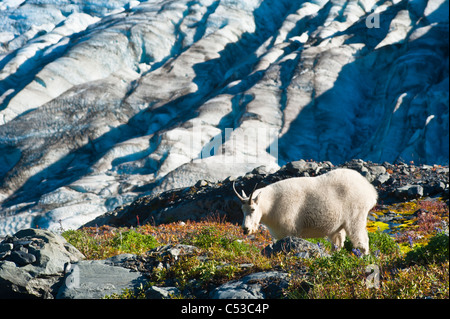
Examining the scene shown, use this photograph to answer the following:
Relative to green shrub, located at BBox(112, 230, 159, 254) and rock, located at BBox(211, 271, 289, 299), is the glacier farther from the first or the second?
rock, located at BBox(211, 271, 289, 299)

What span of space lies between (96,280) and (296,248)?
147 inches

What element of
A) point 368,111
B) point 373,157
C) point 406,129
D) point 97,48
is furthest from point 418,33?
point 97,48

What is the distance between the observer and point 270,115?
164 feet

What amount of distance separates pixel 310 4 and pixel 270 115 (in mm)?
42251

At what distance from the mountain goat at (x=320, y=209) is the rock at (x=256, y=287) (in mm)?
2892

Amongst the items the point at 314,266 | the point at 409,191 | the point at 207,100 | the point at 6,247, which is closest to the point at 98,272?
the point at 6,247

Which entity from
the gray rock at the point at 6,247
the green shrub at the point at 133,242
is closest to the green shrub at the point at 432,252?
the green shrub at the point at 133,242

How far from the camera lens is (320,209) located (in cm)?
953

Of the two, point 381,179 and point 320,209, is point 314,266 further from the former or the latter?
point 381,179

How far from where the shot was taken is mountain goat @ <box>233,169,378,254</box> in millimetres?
9500

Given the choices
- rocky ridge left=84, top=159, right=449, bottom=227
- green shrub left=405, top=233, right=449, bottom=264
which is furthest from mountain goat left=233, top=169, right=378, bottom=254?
rocky ridge left=84, top=159, right=449, bottom=227

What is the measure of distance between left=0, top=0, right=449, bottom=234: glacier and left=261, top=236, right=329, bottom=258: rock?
1125 inches

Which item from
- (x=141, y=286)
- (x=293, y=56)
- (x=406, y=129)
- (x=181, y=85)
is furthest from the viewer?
(x=181, y=85)
